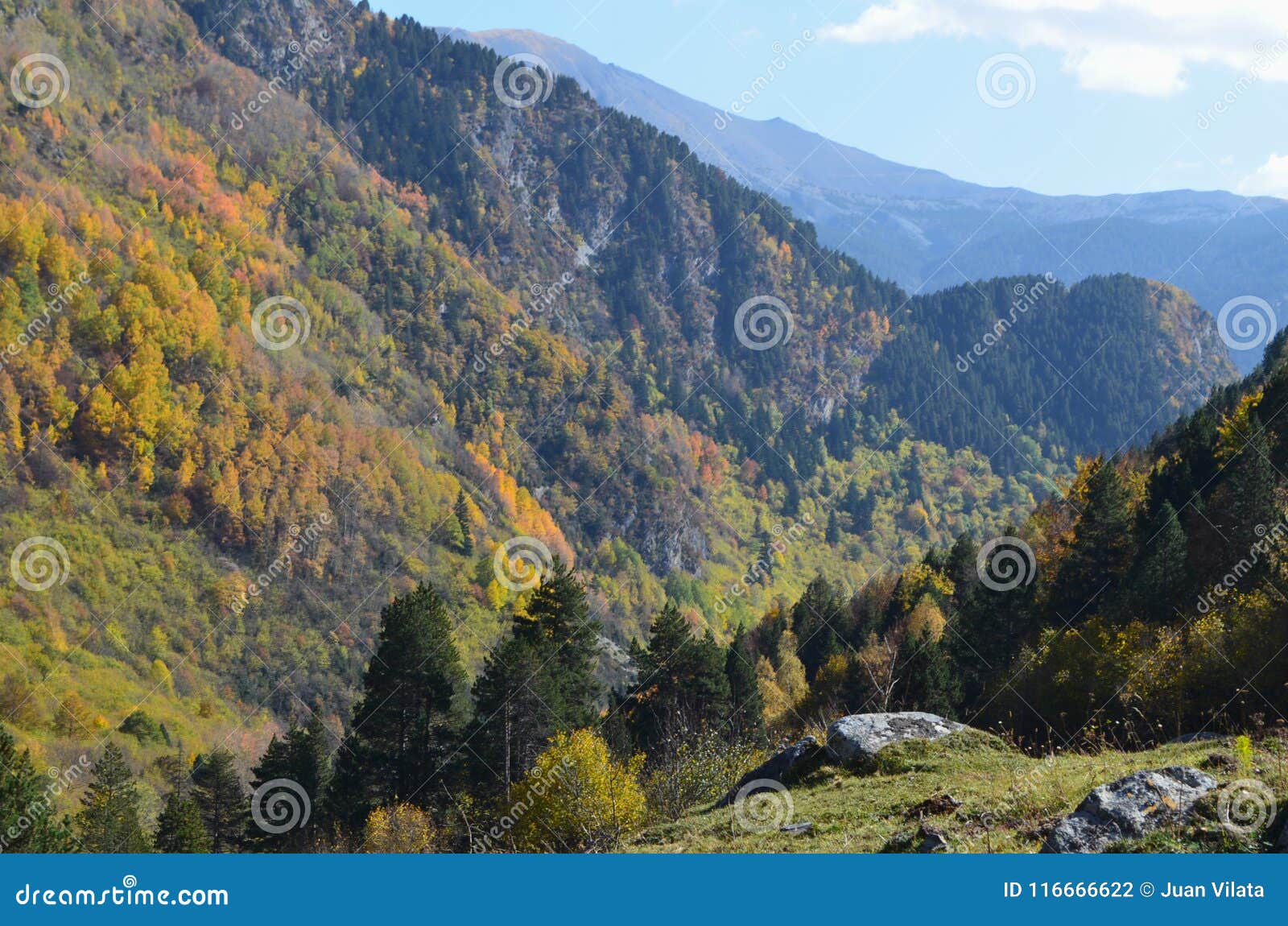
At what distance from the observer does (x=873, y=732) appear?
2039 cm

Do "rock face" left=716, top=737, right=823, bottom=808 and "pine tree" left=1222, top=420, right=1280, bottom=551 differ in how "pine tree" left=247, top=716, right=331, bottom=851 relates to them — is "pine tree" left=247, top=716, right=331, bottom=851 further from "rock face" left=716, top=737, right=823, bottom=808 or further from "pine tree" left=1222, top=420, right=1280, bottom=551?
"pine tree" left=1222, top=420, right=1280, bottom=551

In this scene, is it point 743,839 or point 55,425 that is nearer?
point 743,839

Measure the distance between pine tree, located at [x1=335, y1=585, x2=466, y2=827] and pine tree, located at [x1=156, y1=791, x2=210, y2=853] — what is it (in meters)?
11.9

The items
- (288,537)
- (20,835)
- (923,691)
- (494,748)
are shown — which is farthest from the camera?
(288,537)

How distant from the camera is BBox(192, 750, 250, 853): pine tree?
68500 mm

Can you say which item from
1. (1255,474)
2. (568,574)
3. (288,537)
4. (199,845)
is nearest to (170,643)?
(288,537)

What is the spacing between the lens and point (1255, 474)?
159 feet

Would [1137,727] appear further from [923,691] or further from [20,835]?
[20,835]

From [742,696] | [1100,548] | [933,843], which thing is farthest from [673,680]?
[933,843]

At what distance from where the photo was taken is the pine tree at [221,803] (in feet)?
225

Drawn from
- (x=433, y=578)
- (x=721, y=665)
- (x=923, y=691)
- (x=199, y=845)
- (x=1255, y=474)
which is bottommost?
(x=433, y=578)

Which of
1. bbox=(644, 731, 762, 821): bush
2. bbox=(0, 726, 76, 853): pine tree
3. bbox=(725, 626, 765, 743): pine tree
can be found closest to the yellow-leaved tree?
bbox=(644, 731, 762, 821): bush

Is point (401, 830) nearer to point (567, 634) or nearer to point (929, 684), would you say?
Result: point (567, 634)

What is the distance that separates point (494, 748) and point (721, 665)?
16268mm
